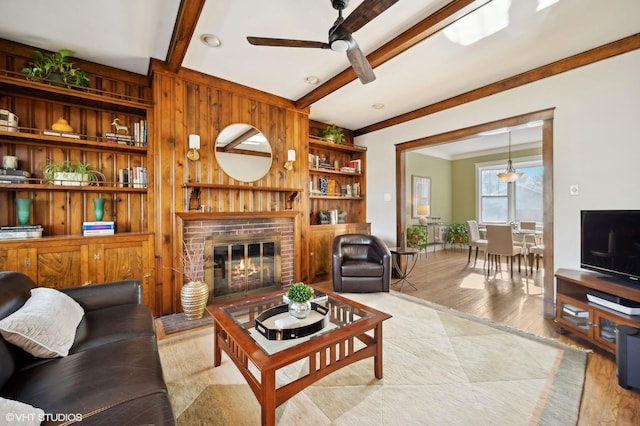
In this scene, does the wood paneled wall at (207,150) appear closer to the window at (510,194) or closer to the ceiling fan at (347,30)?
the ceiling fan at (347,30)

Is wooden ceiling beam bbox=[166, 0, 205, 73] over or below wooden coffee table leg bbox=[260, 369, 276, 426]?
over

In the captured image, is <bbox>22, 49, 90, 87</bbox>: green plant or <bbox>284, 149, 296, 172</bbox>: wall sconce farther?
<bbox>284, 149, 296, 172</bbox>: wall sconce

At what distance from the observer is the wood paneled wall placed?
2.85m

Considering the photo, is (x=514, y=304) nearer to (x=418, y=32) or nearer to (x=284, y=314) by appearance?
(x=284, y=314)

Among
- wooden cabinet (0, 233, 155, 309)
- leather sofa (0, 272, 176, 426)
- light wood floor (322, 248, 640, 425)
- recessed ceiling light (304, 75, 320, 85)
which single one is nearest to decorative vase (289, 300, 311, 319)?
leather sofa (0, 272, 176, 426)

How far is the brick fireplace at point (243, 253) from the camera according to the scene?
3.11 metres

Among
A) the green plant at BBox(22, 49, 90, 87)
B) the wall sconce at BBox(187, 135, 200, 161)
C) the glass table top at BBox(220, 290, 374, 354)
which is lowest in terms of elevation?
the glass table top at BBox(220, 290, 374, 354)

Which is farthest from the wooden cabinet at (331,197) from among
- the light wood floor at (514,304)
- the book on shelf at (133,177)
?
the book on shelf at (133,177)

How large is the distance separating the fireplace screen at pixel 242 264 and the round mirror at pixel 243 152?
2.71ft

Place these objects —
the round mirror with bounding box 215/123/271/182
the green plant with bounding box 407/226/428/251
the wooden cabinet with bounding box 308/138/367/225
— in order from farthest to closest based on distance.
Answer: the green plant with bounding box 407/226/428/251, the wooden cabinet with bounding box 308/138/367/225, the round mirror with bounding box 215/123/271/182

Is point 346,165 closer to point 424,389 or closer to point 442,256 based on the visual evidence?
point 442,256

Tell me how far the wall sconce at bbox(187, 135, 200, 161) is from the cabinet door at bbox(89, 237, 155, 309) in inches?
39.7

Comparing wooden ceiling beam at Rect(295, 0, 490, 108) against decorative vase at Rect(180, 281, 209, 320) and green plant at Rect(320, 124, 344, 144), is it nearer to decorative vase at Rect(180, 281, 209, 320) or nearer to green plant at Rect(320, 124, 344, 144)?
green plant at Rect(320, 124, 344, 144)

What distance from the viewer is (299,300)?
1.79m
